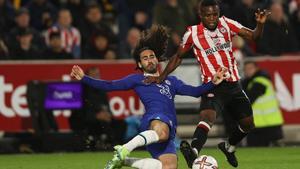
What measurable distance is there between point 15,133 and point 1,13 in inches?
128

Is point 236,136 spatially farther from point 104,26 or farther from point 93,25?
point 93,25

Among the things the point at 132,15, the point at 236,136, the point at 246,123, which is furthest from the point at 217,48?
the point at 132,15

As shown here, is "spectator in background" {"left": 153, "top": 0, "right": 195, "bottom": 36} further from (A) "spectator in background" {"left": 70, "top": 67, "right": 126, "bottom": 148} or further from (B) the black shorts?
(B) the black shorts

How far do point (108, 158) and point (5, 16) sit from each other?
5.65 m

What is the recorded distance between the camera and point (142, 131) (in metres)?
11.0

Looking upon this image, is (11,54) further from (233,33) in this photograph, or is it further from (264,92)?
(233,33)

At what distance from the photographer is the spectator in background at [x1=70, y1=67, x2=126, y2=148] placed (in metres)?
17.2

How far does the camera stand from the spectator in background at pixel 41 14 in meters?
20.1

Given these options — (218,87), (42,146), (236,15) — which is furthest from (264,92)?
(218,87)

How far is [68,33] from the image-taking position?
19.6 metres

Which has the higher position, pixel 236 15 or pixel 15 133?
pixel 236 15

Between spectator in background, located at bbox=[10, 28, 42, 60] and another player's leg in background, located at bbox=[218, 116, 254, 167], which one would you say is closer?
another player's leg in background, located at bbox=[218, 116, 254, 167]

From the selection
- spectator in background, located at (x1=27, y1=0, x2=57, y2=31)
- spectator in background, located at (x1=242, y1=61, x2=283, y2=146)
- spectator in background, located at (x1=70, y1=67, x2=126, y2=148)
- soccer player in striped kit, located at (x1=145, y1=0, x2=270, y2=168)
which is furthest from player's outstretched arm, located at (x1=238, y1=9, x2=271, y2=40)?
spectator in background, located at (x1=27, y1=0, x2=57, y2=31)

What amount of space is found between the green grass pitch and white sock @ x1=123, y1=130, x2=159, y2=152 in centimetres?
279
